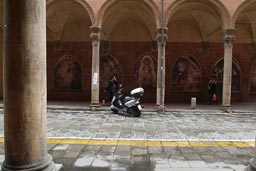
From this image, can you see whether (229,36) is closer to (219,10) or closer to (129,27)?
(219,10)

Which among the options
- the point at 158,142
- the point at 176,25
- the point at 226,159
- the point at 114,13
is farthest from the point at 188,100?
the point at 226,159

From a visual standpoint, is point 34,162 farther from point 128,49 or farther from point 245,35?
point 245,35

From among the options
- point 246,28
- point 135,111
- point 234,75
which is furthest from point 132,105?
point 246,28

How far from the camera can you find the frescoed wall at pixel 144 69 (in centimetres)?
1574

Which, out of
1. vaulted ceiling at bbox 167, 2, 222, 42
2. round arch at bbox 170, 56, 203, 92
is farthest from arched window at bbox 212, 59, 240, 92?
vaulted ceiling at bbox 167, 2, 222, 42

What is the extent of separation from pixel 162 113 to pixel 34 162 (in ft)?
27.5

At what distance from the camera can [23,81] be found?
9.47ft

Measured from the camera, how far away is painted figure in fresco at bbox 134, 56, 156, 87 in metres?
15.8

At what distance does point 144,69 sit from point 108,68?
2262mm

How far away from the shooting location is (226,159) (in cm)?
456

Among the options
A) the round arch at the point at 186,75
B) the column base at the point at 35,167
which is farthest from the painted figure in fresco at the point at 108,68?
the column base at the point at 35,167

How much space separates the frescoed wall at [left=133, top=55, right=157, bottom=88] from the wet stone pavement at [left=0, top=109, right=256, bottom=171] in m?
6.99

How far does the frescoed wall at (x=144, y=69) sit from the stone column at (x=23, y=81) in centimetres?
1283

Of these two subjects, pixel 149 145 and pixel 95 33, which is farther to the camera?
pixel 95 33
